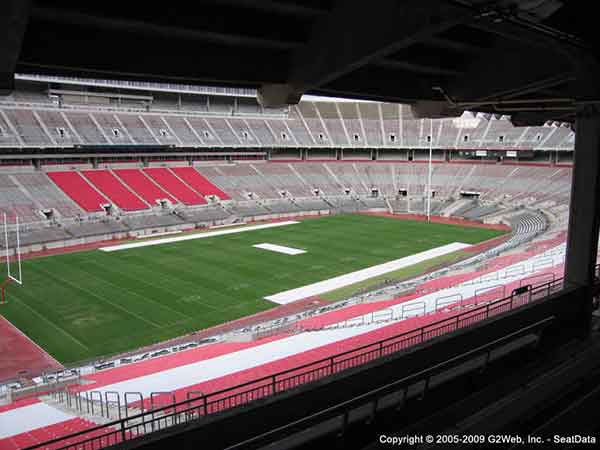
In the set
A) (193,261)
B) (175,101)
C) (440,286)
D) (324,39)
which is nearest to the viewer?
(324,39)

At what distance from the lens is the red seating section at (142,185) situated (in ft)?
136

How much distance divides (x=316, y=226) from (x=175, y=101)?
21.8m

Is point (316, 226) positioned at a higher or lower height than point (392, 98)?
lower

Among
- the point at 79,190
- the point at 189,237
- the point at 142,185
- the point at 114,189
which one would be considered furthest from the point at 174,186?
the point at 189,237

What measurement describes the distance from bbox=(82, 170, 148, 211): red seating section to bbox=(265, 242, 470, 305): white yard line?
20.5 m

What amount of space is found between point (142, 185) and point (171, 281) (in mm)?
20539

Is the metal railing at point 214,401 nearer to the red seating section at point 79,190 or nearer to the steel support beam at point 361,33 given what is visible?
the steel support beam at point 361,33

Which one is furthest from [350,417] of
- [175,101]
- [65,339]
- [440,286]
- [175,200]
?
[175,101]

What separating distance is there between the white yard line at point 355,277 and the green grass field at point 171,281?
0.61 meters

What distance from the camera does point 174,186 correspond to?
145 ft

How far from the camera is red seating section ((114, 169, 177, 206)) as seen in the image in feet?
136

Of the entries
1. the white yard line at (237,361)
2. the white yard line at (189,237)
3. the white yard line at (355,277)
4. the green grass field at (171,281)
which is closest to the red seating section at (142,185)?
the white yard line at (189,237)

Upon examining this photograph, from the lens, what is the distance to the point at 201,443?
5844mm

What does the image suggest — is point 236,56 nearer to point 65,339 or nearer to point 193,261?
point 65,339
